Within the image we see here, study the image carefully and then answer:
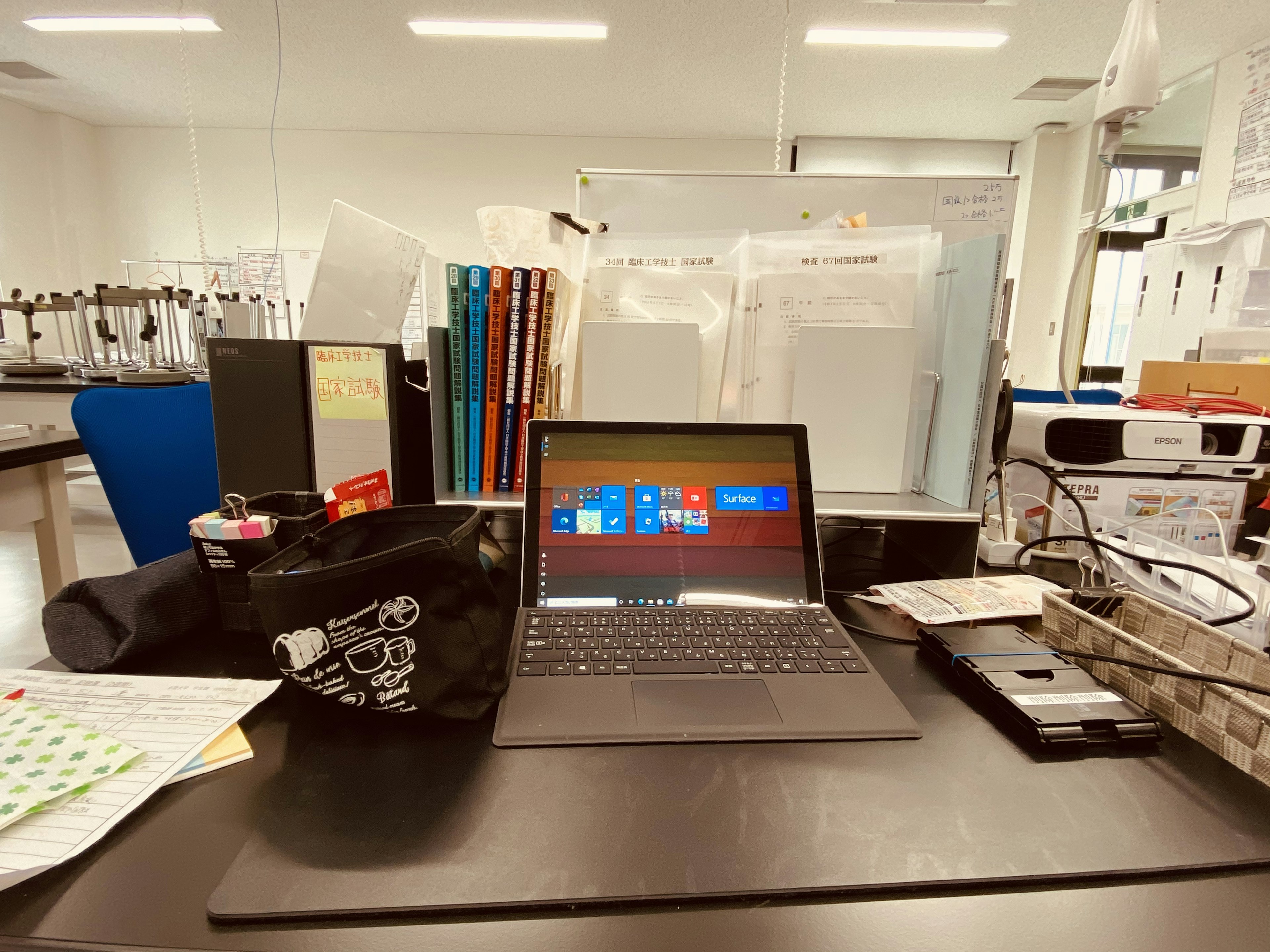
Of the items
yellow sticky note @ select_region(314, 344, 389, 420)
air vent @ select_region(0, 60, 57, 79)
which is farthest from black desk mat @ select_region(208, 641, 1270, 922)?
air vent @ select_region(0, 60, 57, 79)

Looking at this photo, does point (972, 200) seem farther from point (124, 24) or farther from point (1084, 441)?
point (124, 24)

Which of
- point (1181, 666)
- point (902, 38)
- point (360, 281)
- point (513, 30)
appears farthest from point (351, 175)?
point (1181, 666)

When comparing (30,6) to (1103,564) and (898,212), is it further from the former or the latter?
(1103,564)

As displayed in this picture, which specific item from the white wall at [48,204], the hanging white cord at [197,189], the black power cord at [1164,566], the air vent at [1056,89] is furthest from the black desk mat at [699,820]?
the white wall at [48,204]

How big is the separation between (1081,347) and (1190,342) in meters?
1.65

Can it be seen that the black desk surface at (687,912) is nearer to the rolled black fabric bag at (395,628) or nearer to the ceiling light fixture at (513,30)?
the rolled black fabric bag at (395,628)

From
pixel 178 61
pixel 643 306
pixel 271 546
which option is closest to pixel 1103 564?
pixel 643 306

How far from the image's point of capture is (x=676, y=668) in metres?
0.58

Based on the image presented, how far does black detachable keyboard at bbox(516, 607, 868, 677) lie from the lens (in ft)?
1.89

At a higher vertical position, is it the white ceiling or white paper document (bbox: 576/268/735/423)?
the white ceiling

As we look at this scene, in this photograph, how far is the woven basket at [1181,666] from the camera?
462mm

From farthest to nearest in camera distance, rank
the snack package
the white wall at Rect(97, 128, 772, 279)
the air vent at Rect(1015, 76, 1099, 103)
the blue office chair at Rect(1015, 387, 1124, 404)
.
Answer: the white wall at Rect(97, 128, 772, 279)
the air vent at Rect(1015, 76, 1099, 103)
the blue office chair at Rect(1015, 387, 1124, 404)
the snack package

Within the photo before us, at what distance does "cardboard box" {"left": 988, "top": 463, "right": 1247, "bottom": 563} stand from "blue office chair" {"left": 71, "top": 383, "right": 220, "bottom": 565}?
1643mm

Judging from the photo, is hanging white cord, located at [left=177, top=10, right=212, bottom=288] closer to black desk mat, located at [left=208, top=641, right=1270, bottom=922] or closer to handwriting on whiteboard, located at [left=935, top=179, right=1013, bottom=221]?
handwriting on whiteboard, located at [left=935, top=179, right=1013, bottom=221]
